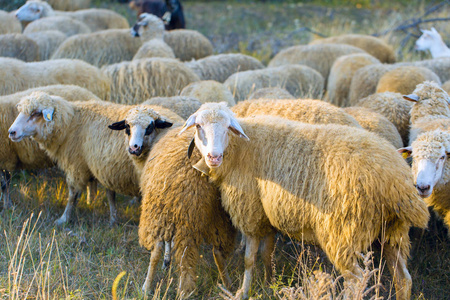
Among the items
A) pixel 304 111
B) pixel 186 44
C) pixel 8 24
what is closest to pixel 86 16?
pixel 8 24

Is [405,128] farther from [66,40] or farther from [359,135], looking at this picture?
[66,40]

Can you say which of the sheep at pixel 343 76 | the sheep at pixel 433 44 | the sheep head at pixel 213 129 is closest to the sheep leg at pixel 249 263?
the sheep head at pixel 213 129

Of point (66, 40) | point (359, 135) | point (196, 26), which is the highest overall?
point (359, 135)

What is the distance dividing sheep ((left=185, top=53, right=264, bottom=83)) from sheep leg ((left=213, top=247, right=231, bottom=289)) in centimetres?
445

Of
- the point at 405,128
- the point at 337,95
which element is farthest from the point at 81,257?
the point at 337,95

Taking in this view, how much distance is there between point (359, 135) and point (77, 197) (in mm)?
3382

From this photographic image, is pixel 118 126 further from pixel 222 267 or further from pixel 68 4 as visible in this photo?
pixel 68 4

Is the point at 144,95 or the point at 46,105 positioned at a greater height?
the point at 46,105

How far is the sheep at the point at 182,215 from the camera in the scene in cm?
396

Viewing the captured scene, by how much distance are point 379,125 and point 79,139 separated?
3.16m

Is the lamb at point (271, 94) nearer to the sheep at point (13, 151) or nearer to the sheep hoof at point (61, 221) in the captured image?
the sheep at point (13, 151)

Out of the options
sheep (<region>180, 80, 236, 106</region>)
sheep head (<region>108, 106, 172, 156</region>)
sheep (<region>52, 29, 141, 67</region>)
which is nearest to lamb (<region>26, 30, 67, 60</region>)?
sheep (<region>52, 29, 141, 67</region>)

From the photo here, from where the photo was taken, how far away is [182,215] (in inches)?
155

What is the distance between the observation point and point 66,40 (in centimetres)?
889
